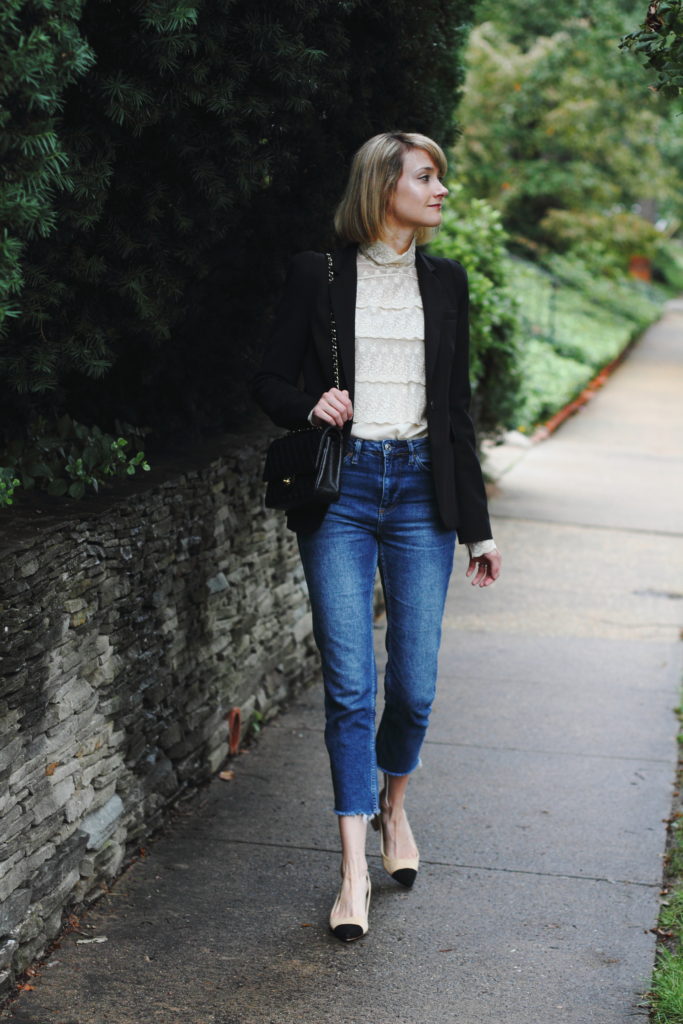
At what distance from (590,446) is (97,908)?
11.5 m

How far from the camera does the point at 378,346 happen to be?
11.7 feet

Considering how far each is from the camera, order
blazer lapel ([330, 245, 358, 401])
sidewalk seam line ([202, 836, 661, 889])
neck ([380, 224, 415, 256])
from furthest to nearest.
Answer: sidewalk seam line ([202, 836, 661, 889])
neck ([380, 224, 415, 256])
blazer lapel ([330, 245, 358, 401])

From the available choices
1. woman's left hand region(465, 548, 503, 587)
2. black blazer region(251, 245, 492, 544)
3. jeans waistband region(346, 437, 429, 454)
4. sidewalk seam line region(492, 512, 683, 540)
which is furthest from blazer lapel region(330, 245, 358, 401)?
sidewalk seam line region(492, 512, 683, 540)

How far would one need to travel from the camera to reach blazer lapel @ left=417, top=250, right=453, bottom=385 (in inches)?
140

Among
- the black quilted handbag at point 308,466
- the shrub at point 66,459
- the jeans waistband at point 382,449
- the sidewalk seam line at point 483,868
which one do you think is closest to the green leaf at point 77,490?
the shrub at point 66,459

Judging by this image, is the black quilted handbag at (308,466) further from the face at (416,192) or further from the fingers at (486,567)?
the fingers at (486,567)

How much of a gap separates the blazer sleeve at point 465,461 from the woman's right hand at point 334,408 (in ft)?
1.31

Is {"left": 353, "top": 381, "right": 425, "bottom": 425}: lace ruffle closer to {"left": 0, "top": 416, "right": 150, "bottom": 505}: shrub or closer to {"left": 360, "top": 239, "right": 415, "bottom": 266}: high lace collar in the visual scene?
{"left": 360, "top": 239, "right": 415, "bottom": 266}: high lace collar

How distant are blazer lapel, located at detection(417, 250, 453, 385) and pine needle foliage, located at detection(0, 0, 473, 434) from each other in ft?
1.79

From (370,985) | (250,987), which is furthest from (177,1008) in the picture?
(370,985)

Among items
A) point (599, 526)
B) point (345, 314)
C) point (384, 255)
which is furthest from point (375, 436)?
point (599, 526)

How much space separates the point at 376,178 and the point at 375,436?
2.34 feet

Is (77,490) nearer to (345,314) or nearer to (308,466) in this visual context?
(308,466)

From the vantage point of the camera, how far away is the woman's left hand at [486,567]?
3.75 m
